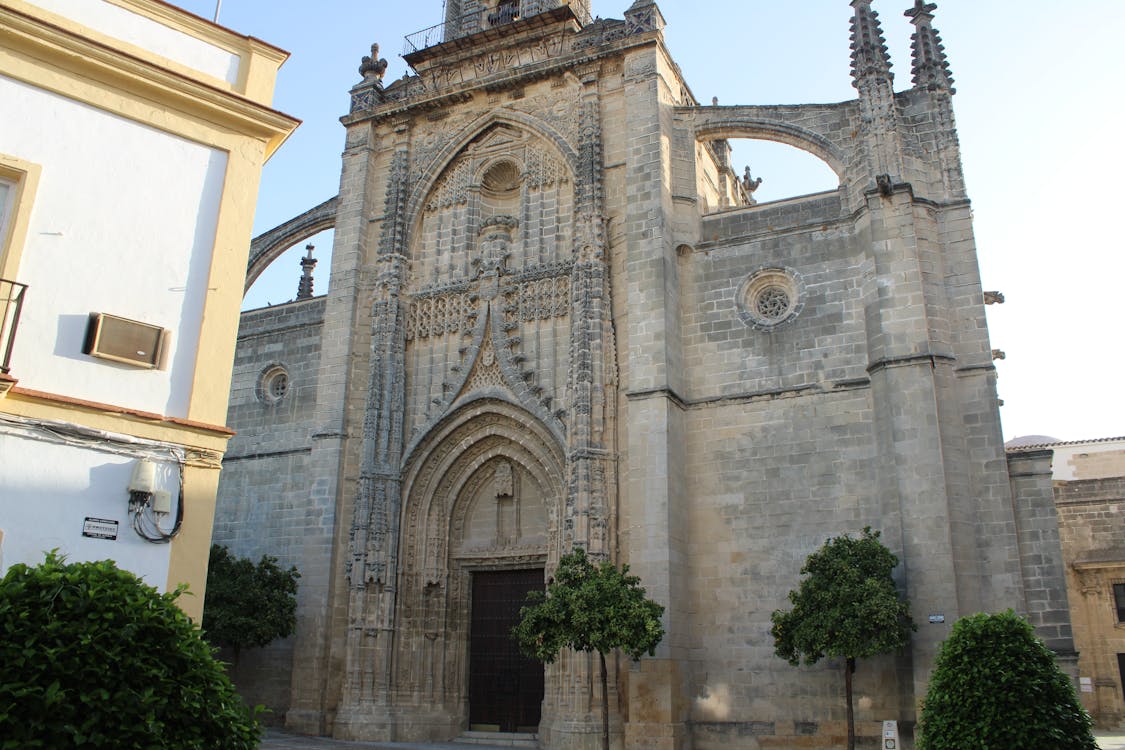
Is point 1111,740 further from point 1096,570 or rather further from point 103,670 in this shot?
point 103,670

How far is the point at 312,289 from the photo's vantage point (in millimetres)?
23734

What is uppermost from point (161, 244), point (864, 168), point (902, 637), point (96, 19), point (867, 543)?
point (864, 168)

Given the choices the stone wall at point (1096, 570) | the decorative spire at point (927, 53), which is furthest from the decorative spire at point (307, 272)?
the stone wall at point (1096, 570)

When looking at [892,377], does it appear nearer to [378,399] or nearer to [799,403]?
[799,403]

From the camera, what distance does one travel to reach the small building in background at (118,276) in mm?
7270

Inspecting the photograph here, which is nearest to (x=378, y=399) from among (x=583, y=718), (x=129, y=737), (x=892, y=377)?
(x=583, y=718)

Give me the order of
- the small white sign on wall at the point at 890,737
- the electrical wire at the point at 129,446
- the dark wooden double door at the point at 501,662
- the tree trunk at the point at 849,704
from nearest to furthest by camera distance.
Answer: the electrical wire at the point at 129,446 → the small white sign on wall at the point at 890,737 → the tree trunk at the point at 849,704 → the dark wooden double door at the point at 501,662

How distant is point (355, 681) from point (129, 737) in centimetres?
1140

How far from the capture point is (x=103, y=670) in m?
4.73

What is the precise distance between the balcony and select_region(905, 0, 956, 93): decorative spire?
1361 cm

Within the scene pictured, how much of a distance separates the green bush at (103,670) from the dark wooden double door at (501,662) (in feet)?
35.1

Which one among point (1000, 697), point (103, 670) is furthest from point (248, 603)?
point (1000, 697)

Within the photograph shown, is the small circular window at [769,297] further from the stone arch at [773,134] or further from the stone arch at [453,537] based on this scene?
the stone arch at [453,537]

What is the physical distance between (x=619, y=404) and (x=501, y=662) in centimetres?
474
